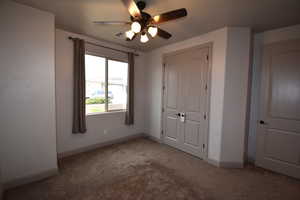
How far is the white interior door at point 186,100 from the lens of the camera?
3018mm

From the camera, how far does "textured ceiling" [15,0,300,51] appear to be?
1.91 metres

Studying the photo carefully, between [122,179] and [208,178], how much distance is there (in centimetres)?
145

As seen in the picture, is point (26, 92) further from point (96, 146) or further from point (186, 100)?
point (186, 100)

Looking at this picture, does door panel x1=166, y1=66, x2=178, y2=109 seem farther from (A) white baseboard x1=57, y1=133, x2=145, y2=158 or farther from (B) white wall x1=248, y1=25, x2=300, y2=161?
(B) white wall x1=248, y1=25, x2=300, y2=161

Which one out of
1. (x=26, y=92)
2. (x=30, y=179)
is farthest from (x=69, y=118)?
(x=30, y=179)

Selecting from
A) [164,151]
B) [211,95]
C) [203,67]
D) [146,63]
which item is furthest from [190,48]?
[164,151]

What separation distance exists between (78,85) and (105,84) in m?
0.72

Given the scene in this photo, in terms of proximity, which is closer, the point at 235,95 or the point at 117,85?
the point at 235,95

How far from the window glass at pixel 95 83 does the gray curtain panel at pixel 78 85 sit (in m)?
0.24

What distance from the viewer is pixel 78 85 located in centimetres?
300

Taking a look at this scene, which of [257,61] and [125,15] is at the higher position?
[125,15]

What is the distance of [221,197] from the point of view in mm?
1909

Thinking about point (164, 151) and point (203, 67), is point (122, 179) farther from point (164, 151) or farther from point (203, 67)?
point (203, 67)

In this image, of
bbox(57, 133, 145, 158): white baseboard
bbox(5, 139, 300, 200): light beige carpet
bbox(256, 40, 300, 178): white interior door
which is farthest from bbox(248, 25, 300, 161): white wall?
bbox(57, 133, 145, 158): white baseboard
